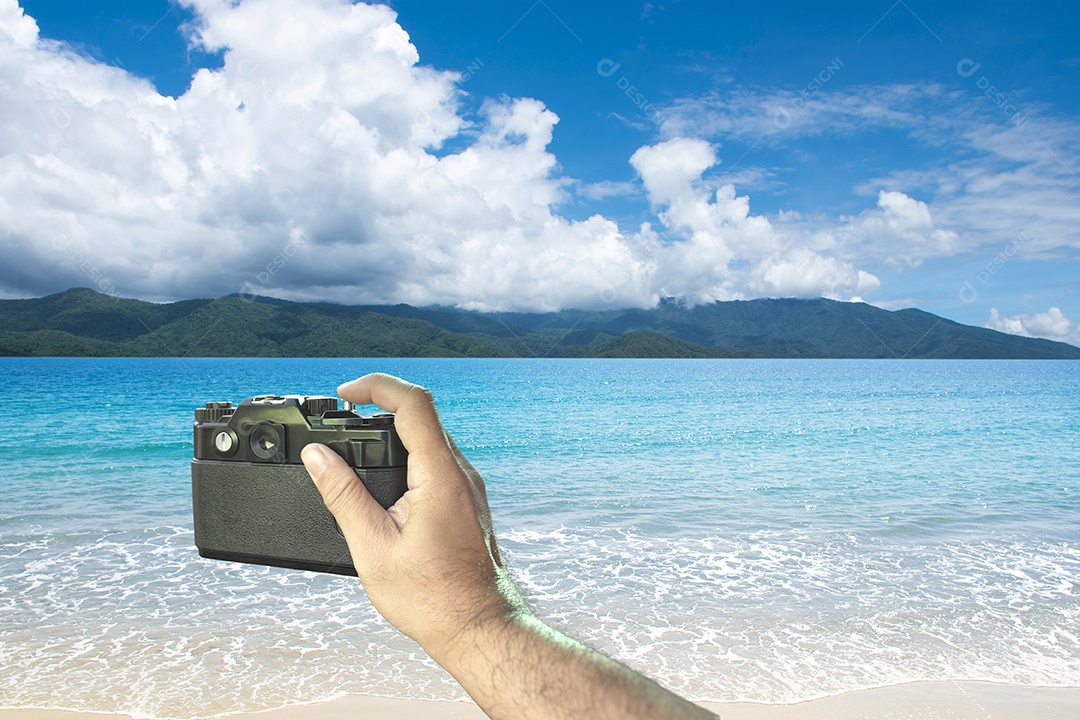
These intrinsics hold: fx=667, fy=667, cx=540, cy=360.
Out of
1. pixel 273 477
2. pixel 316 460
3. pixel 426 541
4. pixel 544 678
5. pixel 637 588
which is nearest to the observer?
pixel 544 678

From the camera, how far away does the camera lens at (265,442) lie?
1512mm

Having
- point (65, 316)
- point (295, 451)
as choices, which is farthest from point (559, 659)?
point (65, 316)

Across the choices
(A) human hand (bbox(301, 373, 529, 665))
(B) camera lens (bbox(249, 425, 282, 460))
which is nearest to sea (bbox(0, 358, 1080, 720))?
(B) camera lens (bbox(249, 425, 282, 460))

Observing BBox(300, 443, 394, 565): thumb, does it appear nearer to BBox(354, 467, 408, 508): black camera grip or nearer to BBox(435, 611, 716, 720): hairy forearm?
BBox(354, 467, 408, 508): black camera grip

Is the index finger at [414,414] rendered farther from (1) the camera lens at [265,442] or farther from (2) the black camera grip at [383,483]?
(1) the camera lens at [265,442]

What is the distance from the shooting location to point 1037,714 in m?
4.77

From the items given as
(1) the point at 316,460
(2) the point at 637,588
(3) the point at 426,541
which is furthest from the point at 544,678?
(2) the point at 637,588

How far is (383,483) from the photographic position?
1.32 meters

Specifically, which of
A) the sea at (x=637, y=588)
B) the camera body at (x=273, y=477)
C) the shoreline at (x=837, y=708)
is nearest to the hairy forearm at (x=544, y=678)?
the camera body at (x=273, y=477)

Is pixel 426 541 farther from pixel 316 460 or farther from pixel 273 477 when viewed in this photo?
pixel 273 477

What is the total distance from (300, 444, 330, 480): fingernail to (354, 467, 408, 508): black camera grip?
9 centimetres

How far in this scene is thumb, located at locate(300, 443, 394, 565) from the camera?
1.19m

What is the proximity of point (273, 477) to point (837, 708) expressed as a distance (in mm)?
4847

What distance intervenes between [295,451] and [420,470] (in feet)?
1.55
